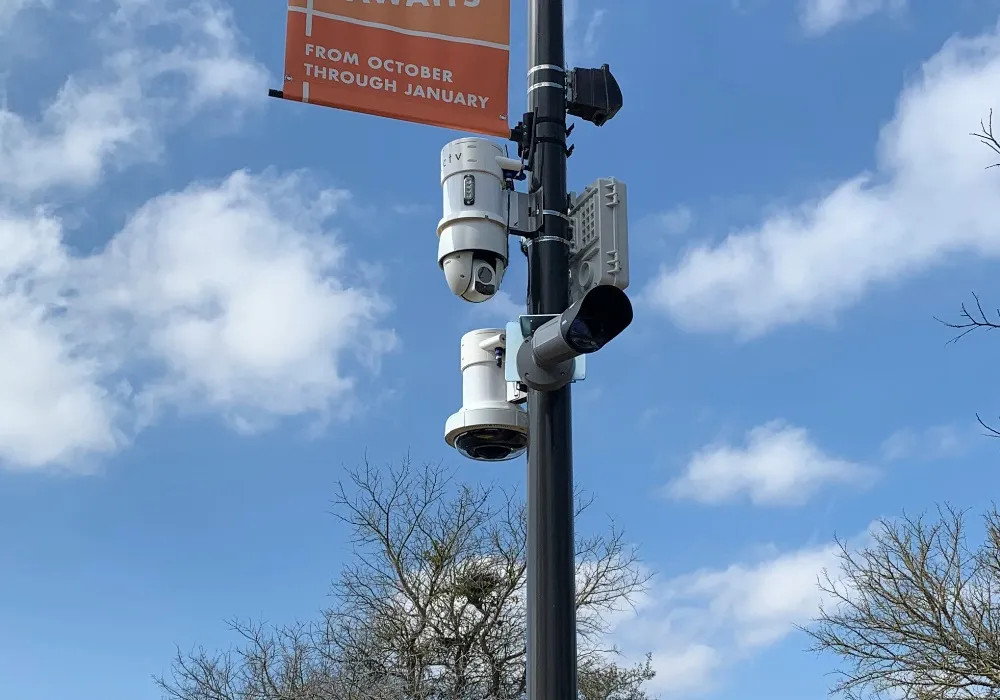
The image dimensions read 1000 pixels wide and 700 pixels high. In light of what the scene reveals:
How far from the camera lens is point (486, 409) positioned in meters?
4.70

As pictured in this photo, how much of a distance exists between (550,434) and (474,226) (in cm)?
101

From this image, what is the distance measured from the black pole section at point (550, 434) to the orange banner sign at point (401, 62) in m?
0.43

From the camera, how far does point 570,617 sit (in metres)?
4.09

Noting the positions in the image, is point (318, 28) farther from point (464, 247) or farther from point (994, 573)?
point (994, 573)

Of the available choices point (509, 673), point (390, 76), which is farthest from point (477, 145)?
point (509, 673)

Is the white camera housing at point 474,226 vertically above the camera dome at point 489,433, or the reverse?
the white camera housing at point 474,226

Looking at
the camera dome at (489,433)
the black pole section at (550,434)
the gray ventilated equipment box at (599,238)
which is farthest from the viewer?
the camera dome at (489,433)

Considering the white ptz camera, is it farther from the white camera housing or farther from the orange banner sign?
the orange banner sign

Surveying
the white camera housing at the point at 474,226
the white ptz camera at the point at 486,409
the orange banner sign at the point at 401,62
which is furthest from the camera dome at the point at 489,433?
the orange banner sign at the point at 401,62

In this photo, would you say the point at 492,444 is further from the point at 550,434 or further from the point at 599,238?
the point at 599,238

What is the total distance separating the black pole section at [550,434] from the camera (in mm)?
4043

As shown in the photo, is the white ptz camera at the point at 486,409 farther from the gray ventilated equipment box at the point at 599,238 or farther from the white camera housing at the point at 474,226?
the gray ventilated equipment box at the point at 599,238

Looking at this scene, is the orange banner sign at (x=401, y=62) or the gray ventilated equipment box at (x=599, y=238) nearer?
the gray ventilated equipment box at (x=599, y=238)

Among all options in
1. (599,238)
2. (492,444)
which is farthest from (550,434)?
(599,238)
